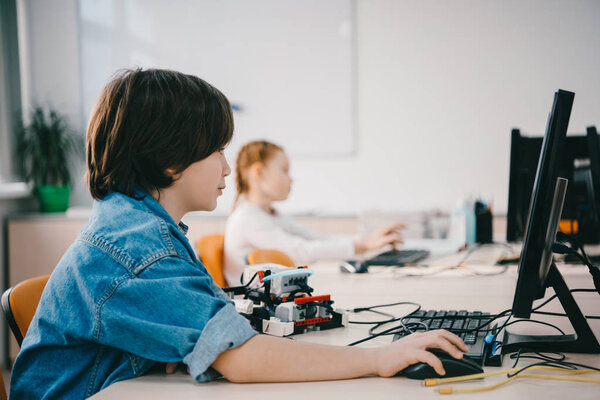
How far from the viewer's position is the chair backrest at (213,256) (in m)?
2.11

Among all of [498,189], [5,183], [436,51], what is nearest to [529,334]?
[498,189]

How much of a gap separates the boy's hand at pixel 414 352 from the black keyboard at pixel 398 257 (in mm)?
1196

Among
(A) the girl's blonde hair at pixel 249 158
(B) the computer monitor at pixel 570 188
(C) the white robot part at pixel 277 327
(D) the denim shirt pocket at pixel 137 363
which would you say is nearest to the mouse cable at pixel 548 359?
(C) the white robot part at pixel 277 327

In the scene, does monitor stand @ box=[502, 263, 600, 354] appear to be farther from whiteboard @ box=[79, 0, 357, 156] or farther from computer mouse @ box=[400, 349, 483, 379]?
whiteboard @ box=[79, 0, 357, 156]

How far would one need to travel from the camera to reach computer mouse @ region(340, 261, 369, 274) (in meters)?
1.96

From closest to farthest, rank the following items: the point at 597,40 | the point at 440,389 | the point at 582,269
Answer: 1. the point at 440,389
2. the point at 582,269
3. the point at 597,40

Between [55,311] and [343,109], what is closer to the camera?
[55,311]

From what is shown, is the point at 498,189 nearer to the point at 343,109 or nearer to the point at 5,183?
the point at 343,109

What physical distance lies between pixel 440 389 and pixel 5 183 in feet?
11.9

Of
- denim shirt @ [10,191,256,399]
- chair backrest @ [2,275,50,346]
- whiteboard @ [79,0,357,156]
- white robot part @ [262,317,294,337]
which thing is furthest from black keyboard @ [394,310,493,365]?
whiteboard @ [79,0,357,156]

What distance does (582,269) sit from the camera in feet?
6.13

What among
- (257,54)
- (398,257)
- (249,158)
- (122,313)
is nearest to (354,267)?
(398,257)

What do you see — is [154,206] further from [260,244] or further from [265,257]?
[260,244]

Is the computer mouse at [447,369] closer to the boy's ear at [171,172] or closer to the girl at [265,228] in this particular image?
the boy's ear at [171,172]
